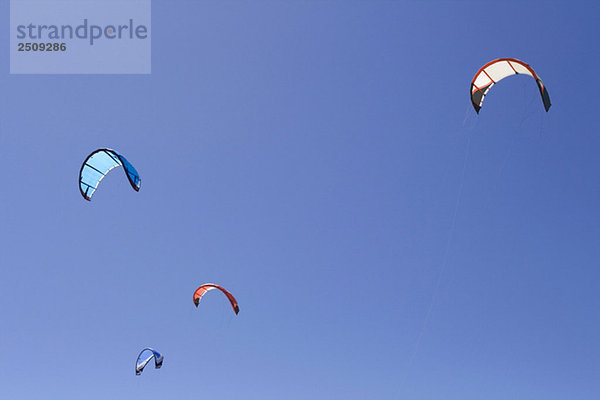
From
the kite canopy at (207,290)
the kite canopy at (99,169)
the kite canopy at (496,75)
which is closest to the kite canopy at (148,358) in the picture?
the kite canopy at (207,290)

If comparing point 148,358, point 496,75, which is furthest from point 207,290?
point 496,75

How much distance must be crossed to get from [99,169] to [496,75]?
15286 mm

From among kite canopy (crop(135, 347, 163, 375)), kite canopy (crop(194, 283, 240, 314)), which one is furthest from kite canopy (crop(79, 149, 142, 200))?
kite canopy (crop(135, 347, 163, 375))

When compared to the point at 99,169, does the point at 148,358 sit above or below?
below

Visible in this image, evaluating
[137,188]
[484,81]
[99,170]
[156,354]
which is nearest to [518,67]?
[484,81]

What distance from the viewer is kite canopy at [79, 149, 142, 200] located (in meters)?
21.5

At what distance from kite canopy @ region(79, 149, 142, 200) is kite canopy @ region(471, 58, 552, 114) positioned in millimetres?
12579

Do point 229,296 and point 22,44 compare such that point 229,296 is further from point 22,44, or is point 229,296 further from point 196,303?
point 22,44

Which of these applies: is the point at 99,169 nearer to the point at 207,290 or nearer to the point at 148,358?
the point at 207,290

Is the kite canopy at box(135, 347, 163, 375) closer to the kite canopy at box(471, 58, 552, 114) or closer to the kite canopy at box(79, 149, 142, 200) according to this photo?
the kite canopy at box(79, 149, 142, 200)

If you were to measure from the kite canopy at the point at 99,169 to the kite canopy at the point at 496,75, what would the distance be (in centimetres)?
1258

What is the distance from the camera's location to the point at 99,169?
76.1 feet

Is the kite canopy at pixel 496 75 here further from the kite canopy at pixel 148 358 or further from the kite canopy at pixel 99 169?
the kite canopy at pixel 148 358

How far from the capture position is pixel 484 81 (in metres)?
18.8
